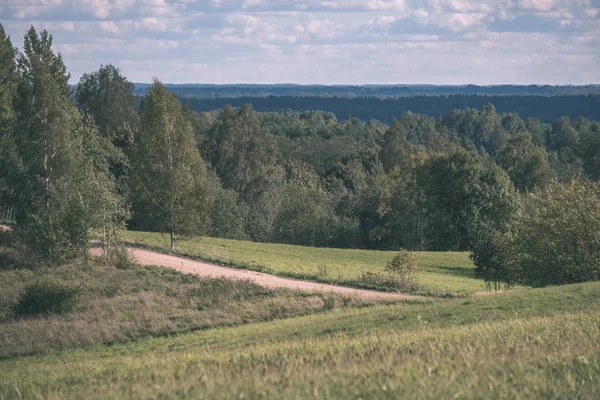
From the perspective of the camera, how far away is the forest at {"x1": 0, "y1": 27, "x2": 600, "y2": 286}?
119 ft

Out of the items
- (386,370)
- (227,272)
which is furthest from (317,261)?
(386,370)

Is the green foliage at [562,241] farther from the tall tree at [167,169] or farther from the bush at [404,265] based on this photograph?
the tall tree at [167,169]

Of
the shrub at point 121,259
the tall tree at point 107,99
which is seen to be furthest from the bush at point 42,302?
the tall tree at point 107,99

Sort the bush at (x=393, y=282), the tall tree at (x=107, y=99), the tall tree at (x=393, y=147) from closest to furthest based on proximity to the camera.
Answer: the bush at (x=393, y=282), the tall tree at (x=107, y=99), the tall tree at (x=393, y=147)

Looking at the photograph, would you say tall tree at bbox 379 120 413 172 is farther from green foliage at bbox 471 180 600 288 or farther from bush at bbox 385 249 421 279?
green foliage at bbox 471 180 600 288

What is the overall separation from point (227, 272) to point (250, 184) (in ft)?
139

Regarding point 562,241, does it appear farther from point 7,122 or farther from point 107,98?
point 107,98

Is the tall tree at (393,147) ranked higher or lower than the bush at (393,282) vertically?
higher

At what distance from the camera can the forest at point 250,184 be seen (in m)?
36.2

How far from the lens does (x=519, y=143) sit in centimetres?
10212

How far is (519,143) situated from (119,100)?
2138 inches

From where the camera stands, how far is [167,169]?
42.0 metres

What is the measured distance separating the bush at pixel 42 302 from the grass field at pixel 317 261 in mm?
13059

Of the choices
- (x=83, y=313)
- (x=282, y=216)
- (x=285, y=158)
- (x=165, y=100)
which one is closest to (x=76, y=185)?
(x=165, y=100)
